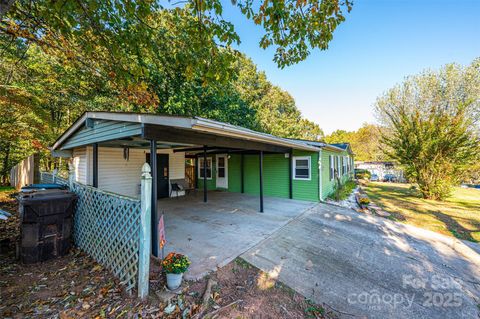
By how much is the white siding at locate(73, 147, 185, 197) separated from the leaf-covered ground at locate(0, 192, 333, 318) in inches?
160

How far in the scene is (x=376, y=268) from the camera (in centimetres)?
344

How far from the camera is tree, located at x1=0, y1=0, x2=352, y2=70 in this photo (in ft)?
10.5

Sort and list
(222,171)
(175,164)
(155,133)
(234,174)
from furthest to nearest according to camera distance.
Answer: (222,171) → (234,174) → (175,164) → (155,133)

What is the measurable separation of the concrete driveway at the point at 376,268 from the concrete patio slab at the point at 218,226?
387 mm

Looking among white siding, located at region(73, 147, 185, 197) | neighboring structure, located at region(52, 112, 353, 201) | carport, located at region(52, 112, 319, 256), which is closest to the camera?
A: carport, located at region(52, 112, 319, 256)

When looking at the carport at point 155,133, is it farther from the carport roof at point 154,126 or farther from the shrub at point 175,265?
the shrub at point 175,265

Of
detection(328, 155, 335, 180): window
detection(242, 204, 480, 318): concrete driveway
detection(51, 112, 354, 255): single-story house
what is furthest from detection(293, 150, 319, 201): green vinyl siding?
detection(242, 204, 480, 318): concrete driveway

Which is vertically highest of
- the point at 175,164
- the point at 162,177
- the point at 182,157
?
the point at 182,157

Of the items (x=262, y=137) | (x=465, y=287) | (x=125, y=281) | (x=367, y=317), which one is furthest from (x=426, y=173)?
(x=125, y=281)

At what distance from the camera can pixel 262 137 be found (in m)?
4.97

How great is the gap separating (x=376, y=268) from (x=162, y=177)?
27.2ft

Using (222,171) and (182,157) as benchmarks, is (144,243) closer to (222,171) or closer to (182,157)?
(182,157)

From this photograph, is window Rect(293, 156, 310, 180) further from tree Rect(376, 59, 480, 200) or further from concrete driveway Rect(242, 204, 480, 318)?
tree Rect(376, 59, 480, 200)

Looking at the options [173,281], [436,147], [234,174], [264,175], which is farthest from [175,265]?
[436,147]
